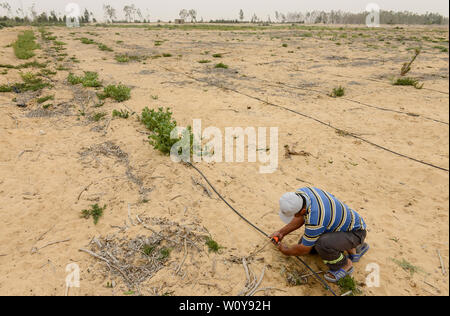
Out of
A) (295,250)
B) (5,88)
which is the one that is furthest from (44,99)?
(295,250)

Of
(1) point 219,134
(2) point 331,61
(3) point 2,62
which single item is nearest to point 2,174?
(1) point 219,134

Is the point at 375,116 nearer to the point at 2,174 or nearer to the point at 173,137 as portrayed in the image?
the point at 173,137

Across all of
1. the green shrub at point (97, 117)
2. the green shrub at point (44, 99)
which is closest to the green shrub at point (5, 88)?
the green shrub at point (44, 99)

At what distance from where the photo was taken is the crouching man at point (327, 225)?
2494 mm

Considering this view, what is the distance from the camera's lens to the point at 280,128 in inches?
235

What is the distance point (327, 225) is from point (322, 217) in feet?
0.50

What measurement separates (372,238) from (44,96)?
9.12 m

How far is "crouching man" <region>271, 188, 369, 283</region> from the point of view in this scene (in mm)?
2494

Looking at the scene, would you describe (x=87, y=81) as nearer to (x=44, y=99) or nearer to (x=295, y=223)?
(x=44, y=99)

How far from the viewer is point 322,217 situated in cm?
249

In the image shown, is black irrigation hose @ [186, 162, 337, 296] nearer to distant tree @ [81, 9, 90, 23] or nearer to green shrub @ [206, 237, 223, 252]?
green shrub @ [206, 237, 223, 252]

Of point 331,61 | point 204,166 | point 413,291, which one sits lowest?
point 413,291

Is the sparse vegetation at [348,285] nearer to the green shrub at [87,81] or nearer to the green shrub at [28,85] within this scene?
the green shrub at [87,81]
